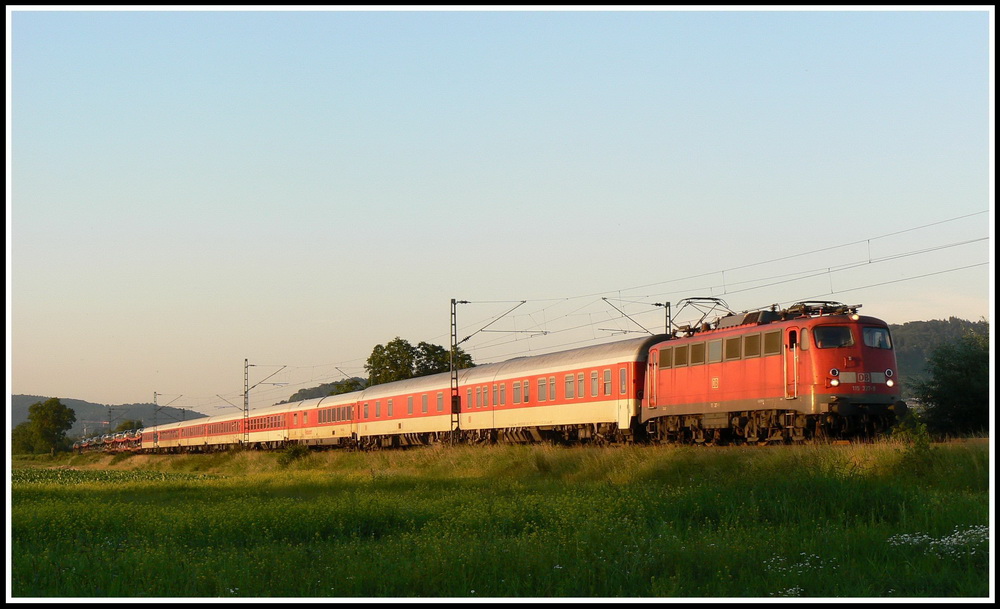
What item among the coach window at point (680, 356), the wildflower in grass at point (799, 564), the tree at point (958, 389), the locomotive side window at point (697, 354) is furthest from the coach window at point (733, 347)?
the wildflower in grass at point (799, 564)

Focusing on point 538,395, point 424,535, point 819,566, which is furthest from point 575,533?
point 538,395

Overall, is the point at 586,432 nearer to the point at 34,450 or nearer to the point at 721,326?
the point at 721,326

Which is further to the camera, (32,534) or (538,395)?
(538,395)

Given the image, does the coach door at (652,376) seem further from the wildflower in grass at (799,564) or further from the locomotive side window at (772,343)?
the wildflower in grass at (799,564)

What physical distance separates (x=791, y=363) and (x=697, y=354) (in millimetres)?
4455

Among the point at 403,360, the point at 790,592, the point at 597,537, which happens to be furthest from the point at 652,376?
the point at 403,360

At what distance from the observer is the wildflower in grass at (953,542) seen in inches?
529

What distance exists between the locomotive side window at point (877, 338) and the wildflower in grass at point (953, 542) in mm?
12525

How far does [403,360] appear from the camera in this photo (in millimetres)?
98312

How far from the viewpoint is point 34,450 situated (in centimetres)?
15338

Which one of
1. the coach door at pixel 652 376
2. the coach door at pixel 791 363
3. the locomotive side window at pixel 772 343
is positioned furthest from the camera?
the coach door at pixel 652 376

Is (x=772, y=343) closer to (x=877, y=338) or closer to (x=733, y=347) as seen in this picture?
(x=733, y=347)

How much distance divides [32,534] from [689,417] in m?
20.2

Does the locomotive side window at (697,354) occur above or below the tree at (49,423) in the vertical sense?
above
